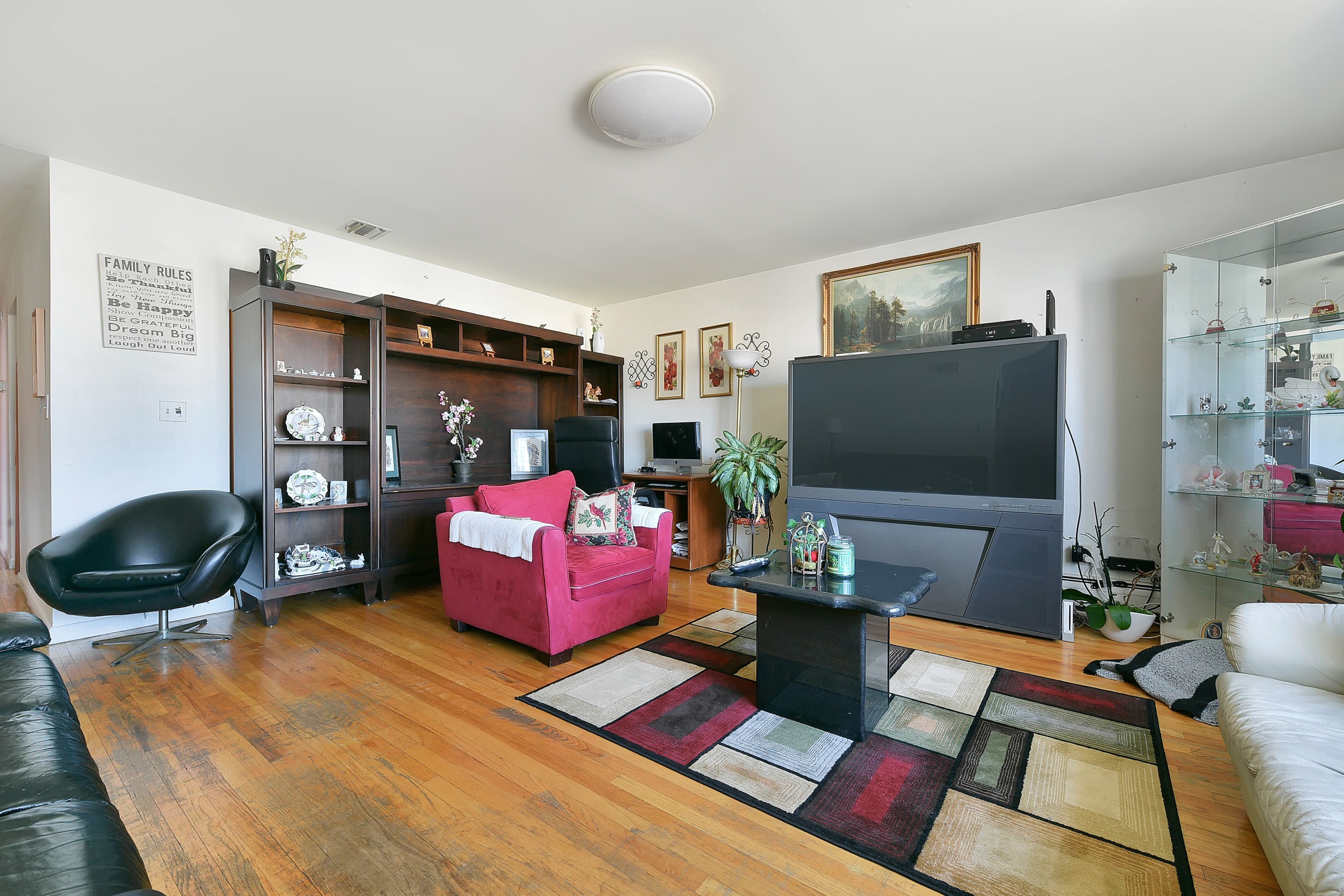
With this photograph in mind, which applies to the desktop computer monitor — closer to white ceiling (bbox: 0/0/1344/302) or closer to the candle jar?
white ceiling (bbox: 0/0/1344/302)

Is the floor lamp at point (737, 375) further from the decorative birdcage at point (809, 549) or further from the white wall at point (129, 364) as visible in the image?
the white wall at point (129, 364)

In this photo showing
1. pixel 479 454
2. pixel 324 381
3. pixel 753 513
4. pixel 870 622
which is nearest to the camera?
pixel 870 622

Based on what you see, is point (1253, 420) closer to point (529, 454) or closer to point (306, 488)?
point (529, 454)

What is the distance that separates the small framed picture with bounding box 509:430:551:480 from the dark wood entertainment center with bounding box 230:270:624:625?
0.25 ft

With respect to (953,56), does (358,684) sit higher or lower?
lower

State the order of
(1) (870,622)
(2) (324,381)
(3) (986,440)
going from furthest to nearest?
(2) (324,381), (3) (986,440), (1) (870,622)

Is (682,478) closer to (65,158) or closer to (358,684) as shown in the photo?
(358,684)

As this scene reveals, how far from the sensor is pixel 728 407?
505 cm

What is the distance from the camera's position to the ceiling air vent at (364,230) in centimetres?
372

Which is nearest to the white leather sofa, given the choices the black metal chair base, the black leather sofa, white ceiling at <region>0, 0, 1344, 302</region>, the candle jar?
the candle jar

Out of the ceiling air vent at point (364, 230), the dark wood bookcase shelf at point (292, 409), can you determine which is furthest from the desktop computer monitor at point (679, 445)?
the ceiling air vent at point (364, 230)

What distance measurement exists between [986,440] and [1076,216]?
1.59 meters

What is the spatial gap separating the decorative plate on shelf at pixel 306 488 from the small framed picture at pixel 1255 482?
527cm

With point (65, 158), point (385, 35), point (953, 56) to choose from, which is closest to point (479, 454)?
point (65, 158)
